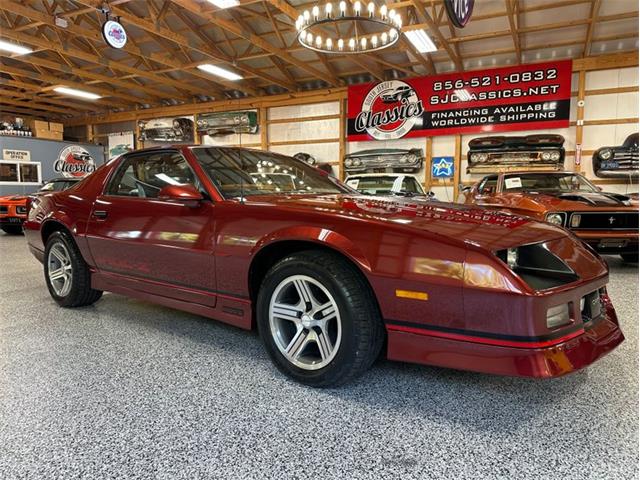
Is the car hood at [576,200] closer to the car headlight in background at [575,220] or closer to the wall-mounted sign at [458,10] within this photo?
the car headlight in background at [575,220]

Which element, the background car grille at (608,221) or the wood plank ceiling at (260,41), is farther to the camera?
the wood plank ceiling at (260,41)

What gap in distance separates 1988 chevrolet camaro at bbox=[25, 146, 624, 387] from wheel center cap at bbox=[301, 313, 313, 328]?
1 cm

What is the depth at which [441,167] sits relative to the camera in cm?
1110

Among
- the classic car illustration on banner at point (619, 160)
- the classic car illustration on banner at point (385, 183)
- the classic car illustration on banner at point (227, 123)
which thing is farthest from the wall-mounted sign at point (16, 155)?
the classic car illustration on banner at point (619, 160)

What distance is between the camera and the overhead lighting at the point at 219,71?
10.9 metres

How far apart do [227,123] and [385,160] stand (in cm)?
591

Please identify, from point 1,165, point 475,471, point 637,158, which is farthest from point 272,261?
point 1,165

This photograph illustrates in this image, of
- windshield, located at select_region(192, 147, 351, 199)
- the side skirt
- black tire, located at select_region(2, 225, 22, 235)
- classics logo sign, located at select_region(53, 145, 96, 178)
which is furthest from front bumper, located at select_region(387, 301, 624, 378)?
classics logo sign, located at select_region(53, 145, 96, 178)

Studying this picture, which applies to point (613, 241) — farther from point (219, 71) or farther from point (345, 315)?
point (219, 71)

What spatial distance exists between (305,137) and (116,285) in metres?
10.7

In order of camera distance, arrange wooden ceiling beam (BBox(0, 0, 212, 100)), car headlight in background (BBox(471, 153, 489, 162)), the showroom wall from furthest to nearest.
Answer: car headlight in background (BBox(471, 153, 489, 162))
the showroom wall
wooden ceiling beam (BBox(0, 0, 212, 100))

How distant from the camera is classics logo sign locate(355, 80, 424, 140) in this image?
36.5 ft

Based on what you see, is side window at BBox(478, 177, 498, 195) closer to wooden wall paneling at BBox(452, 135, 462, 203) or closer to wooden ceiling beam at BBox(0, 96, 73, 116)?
wooden wall paneling at BBox(452, 135, 462, 203)

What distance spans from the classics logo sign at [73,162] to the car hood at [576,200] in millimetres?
14358
